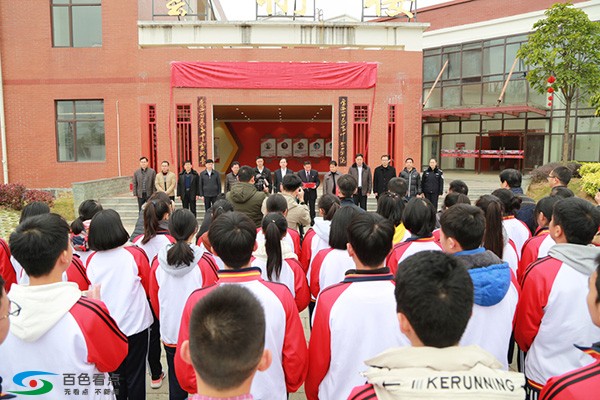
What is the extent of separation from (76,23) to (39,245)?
576 inches

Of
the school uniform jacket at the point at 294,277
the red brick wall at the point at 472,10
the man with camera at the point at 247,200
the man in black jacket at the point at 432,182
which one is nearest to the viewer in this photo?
the school uniform jacket at the point at 294,277

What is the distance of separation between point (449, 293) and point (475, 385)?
0.29 meters

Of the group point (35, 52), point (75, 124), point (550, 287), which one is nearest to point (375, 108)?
point (75, 124)

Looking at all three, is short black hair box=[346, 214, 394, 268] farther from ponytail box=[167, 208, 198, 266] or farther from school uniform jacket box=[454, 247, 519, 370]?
ponytail box=[167, 208, 198, 266]

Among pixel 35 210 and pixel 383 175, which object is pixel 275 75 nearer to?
pixel 383 175

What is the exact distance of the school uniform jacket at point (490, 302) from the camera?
2104 millimetres

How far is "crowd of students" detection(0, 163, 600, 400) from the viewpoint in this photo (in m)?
1.30

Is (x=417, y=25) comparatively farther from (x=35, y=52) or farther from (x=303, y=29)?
(x=35, y=52)

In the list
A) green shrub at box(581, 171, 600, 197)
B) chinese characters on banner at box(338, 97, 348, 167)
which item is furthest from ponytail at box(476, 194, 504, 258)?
chinese characters on banner at box(338, 97, 348, 167)

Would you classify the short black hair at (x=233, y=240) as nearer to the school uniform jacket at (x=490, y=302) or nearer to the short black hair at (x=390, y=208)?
the school uniform jacket at (x=490, y=302)

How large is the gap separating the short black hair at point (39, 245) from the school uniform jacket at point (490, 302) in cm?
197

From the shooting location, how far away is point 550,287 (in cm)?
228

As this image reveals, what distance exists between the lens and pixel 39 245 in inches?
78.8

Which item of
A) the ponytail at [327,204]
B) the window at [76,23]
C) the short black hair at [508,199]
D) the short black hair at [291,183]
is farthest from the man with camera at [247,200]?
the window at [76,23]
